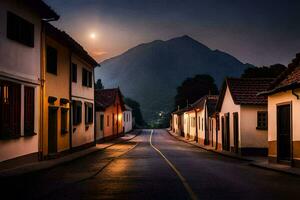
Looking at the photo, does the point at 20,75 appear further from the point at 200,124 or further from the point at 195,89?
the point at 195,89

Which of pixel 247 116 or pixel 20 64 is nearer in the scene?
pixel 20 64

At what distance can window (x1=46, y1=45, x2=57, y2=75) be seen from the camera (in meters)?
22.5

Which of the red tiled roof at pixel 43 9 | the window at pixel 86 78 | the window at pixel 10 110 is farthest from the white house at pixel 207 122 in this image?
the window at pixel 10 110

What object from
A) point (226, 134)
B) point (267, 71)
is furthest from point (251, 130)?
point (267, 71)

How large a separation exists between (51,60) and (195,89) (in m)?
76.1

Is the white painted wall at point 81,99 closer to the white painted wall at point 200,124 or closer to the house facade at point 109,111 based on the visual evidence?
the house facade at point 109,111

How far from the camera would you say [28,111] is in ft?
61.3

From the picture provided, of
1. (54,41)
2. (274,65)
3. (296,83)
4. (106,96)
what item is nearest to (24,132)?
(54,41)

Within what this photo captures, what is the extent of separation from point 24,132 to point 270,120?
11178 mm

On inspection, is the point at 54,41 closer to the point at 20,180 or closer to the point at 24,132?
the point at 24,132

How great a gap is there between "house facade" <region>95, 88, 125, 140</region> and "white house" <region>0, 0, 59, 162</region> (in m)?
24.8

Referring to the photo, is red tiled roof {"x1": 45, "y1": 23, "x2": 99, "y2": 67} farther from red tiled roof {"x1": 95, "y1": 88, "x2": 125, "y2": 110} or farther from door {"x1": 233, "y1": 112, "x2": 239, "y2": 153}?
red tiled roof {"x1": 95, "y1": 88, "x2": 125, "y2": 110}

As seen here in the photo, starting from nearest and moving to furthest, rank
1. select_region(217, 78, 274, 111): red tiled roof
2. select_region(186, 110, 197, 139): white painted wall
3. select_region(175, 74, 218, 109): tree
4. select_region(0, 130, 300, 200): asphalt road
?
select_region(0, 130, 300, 200): asphalt road < select_region(217, 78, 274, 111): red tiled roof < select_region(186, 110, 197, 139): white painted wall < select_region(175, 74, 218, 109): tree

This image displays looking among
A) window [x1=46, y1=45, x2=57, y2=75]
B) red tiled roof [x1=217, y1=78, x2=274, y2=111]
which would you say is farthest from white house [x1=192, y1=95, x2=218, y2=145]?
window [x1=46, y1=45, x2=57, y2=75]
